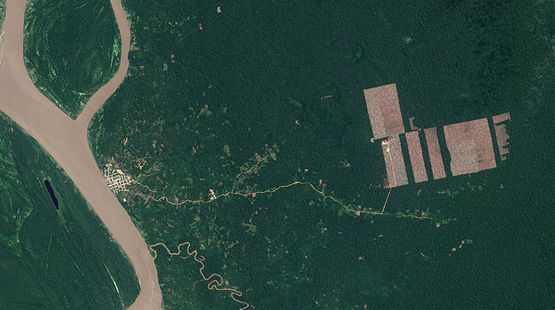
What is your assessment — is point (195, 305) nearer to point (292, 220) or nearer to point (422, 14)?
point (292, 220)

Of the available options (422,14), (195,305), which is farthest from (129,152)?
(422,14)

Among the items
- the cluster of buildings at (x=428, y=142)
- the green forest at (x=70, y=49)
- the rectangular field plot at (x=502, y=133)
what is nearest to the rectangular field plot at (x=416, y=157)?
the cluster of buildings at (x=428, y=142)

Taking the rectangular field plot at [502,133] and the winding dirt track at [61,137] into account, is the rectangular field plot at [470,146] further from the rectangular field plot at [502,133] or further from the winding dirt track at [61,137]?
the winding dirt track at [61,137]

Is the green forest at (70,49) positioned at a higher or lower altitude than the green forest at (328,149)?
higher

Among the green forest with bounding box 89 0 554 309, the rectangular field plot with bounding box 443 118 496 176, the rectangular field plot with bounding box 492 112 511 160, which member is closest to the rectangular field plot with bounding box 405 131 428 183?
the green forest with bounding box 89 0 554 309

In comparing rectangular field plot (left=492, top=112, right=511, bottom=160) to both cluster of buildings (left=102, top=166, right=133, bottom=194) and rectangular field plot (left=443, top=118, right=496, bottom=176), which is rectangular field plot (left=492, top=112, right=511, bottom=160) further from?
cluster of buildings (left=102, top=166, right=133, bottom=194)

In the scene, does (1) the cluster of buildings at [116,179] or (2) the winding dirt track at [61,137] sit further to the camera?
(2) the winding dirt track at [61,137]
